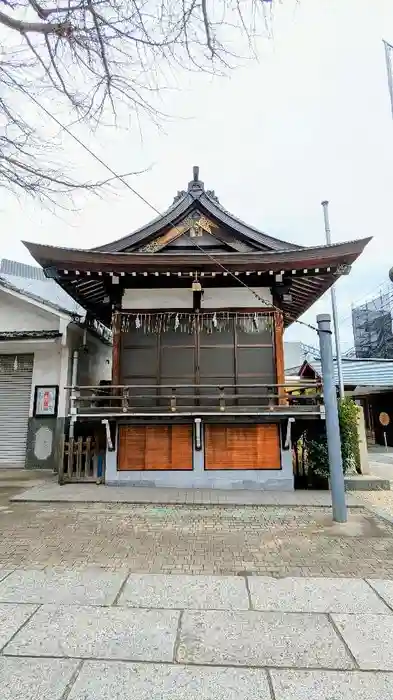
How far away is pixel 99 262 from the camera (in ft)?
27.1

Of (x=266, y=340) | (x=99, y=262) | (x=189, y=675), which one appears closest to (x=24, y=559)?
(x=189, y=675)

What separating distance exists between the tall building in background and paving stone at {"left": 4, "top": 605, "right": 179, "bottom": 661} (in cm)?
3146

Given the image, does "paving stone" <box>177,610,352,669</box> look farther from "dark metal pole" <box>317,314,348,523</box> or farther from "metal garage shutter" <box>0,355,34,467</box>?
"metal garage shutter" <box>0,355,34,467</box>

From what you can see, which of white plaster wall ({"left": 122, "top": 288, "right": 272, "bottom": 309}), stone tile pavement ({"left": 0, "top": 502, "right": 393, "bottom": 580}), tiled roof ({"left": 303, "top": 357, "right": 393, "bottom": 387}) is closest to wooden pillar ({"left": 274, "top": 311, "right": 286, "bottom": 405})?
white plaster wall ({"left": 122, "top": 288, "right": 272, "bottom": 309})

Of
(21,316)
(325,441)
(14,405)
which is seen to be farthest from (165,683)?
(21,316)

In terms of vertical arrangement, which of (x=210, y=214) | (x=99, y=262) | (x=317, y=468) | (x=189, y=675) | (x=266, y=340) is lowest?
(x=189, y=675)

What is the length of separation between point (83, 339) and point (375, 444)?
1552 centimetres

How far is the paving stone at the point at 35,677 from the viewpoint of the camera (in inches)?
87.8

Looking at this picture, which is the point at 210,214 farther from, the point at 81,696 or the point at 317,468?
the point at 81,696

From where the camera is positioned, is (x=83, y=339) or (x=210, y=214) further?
(x=83, y=339)

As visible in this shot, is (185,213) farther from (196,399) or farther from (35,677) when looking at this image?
(35,677)

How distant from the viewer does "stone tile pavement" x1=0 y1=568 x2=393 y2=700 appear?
2.30 metres

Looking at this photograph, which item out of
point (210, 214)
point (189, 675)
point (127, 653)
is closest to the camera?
point (189, 675)

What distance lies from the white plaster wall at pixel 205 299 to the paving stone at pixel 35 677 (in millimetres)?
7390
